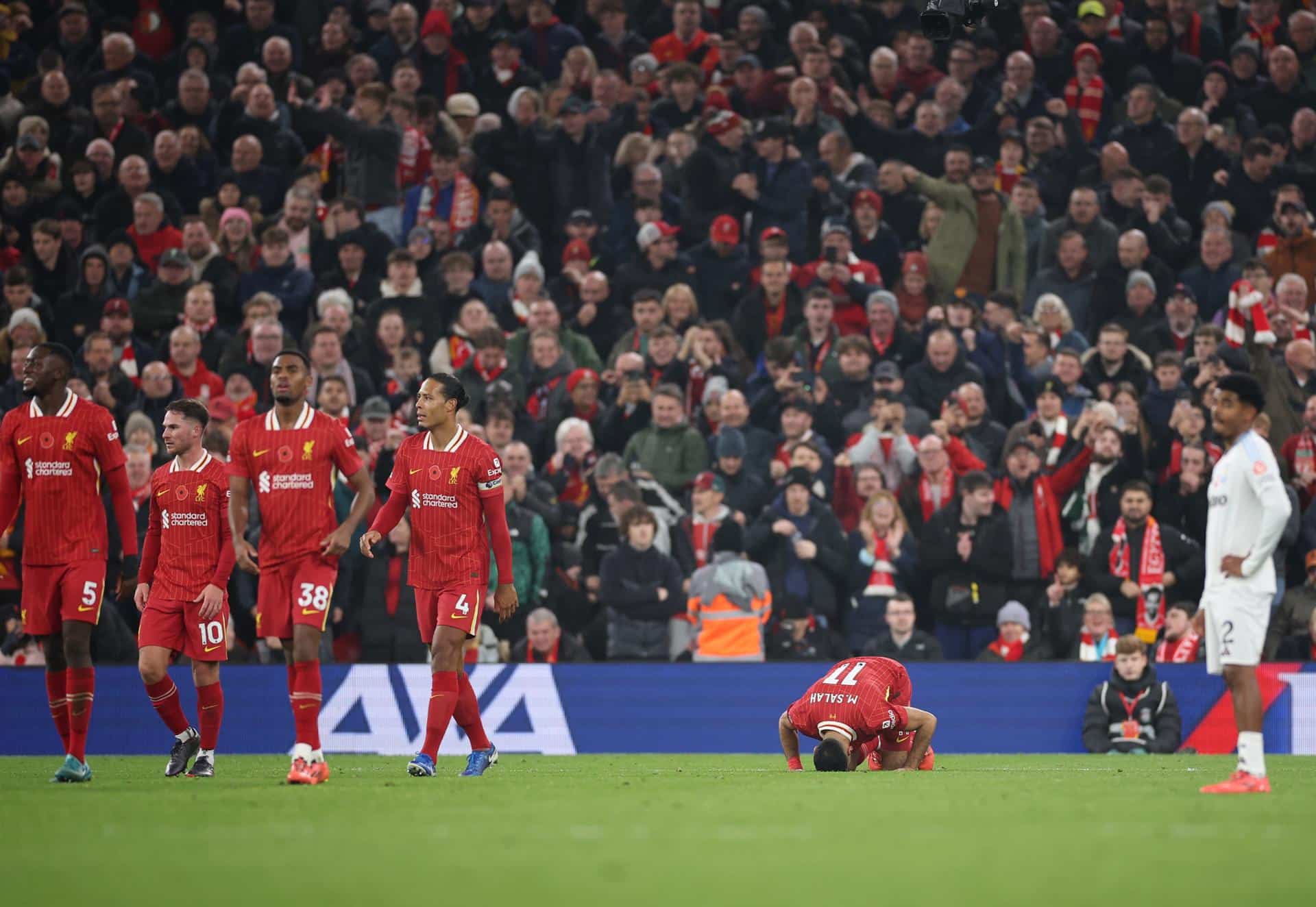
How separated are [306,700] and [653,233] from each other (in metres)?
11.8

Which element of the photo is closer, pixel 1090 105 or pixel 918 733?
pixel 918 733

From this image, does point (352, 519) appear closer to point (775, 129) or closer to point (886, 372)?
point (886, 372)

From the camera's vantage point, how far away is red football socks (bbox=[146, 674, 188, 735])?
1229 centimetres

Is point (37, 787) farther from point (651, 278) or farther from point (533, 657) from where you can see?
point (651, 278)

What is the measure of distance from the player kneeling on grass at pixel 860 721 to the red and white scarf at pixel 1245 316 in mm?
9075

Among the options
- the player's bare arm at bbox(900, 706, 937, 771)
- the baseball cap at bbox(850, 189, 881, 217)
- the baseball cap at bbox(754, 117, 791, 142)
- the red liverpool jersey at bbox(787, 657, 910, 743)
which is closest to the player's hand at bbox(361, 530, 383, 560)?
the red liverpool jersey at bbox(787, 657, 910, 743)

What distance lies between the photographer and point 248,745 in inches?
702

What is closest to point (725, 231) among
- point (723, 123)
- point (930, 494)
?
point (723, 123)

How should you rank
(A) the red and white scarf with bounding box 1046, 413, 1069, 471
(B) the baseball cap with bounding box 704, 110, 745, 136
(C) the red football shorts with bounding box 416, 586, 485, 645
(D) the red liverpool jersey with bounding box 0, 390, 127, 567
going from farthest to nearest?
(B) the baseball cap with bounding box 704, 110, 745, 136
(A) the red and white scarf with bounding box 1046, 413, 1069, 471
(D) the red liverpool jersey with bounding box 0, 390, 127, 567
(C) the red football shorts with bounding box 416, 586, 485, 645

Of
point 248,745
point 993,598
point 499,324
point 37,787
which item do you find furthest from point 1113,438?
point 37,787

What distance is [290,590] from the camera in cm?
1112

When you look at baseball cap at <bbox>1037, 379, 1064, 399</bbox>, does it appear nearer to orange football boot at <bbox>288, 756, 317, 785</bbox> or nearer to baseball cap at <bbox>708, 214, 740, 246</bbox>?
baseball cap at <bbox>708, 214, 740, 246</bbox>

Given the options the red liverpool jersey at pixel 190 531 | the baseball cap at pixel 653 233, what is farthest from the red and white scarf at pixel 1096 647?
the red liverpool jersey at pixel 190 531

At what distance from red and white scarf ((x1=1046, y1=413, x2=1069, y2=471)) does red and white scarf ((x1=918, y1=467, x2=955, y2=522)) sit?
1.14 meters
